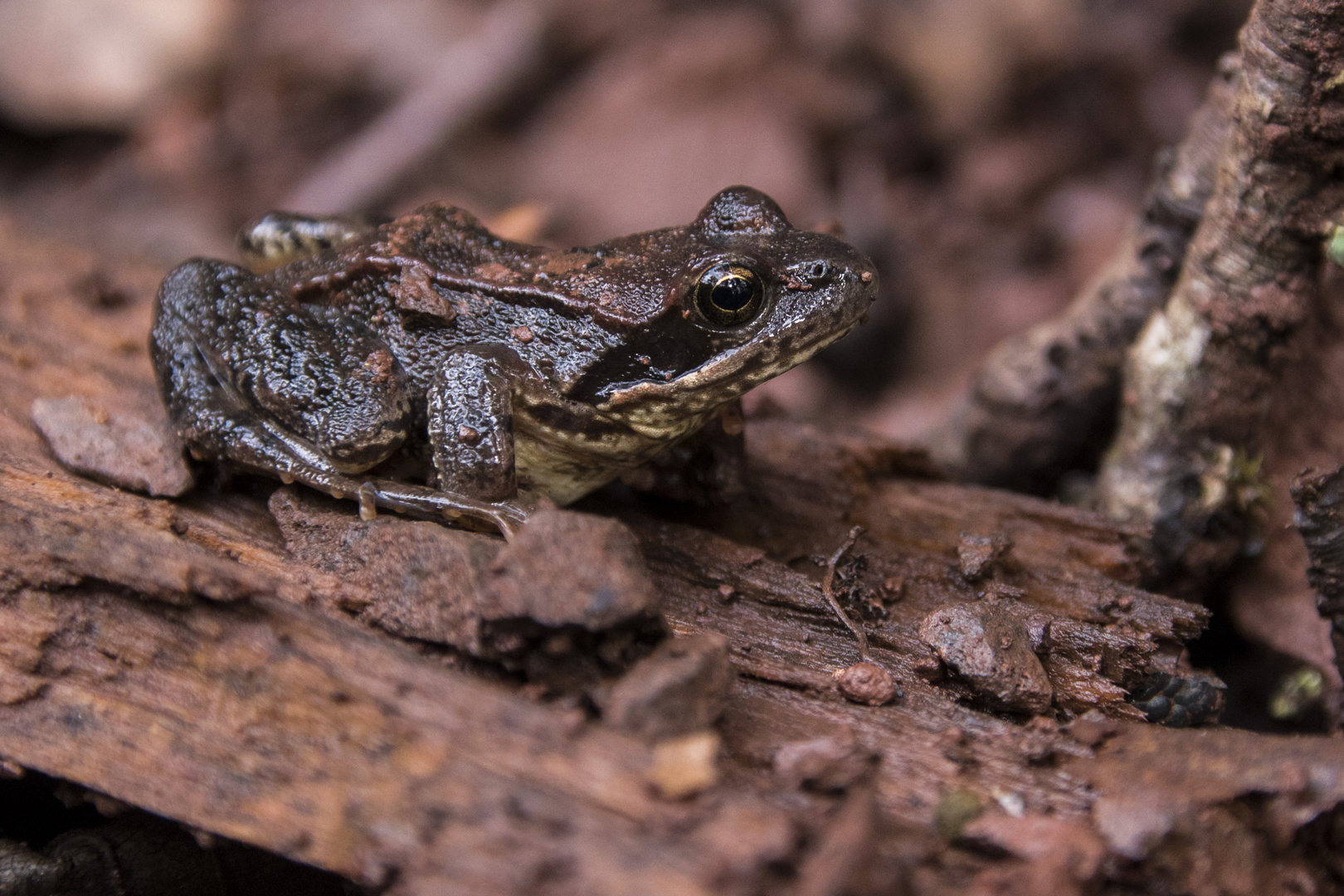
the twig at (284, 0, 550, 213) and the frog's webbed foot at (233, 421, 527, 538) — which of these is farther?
the twig at (284, 0, 550, 213)

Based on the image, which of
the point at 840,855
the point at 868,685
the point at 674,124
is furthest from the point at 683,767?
the point at 674,124

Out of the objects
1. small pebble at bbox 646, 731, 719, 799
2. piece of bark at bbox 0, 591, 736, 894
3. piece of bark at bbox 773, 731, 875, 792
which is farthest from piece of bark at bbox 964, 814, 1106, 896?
piece of bark at bbox 0, 591, 736, 894

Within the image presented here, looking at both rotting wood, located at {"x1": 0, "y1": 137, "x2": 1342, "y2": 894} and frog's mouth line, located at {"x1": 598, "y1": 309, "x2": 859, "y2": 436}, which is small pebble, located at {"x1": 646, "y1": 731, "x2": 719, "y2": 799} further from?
frog's mouth line, located at {"x1": 598, "y1": 309, "x2": 859, "y2": 436}

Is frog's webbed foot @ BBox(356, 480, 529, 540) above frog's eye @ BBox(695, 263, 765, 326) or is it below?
below

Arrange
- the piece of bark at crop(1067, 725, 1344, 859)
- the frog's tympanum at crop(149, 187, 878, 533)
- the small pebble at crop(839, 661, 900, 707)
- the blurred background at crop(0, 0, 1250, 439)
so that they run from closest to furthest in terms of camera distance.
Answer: the piece of bark at crop(1067, 725, 1344, 859)
the small pebble at crop(839, 661, 900, 707)
the frog's tympanum at crop(149, 187, 878, 533)
the blurred background at crop(0, 0, 1250, 439)

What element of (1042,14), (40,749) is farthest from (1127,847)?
(1042,14)

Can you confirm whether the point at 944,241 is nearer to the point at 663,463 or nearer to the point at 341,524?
the point at 663,463

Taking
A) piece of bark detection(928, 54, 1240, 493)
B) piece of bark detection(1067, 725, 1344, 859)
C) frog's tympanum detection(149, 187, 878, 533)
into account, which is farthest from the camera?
piece of bark detection(928, 54, 1240, 493)
